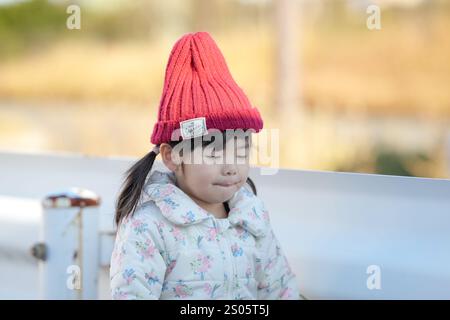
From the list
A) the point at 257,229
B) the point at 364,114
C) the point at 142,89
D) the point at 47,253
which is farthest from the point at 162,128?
the point at 142,89

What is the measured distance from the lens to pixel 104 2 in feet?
21.4

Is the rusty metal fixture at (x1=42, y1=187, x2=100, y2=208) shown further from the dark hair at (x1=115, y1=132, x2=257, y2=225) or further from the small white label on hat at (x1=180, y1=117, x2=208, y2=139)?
the small white label on hat at (x1=180, y1=117, x2=208, y2=139)

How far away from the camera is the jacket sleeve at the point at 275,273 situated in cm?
152

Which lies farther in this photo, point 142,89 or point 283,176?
point 142,89

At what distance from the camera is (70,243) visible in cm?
182

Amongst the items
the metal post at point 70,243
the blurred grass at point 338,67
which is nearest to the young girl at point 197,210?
the metal post at point 70,243

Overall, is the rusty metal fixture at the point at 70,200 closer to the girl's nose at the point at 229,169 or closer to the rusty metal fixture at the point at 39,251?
the rusty metal fixture at the point at 39,251

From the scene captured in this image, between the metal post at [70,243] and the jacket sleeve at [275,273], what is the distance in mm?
424

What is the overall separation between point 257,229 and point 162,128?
0.24m

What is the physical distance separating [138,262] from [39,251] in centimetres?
51

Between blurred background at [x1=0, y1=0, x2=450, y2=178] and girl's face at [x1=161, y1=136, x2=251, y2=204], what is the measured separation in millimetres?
3021

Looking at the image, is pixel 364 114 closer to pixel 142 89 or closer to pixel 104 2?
pixel 142 89

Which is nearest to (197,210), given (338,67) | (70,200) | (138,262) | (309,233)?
(138,262)

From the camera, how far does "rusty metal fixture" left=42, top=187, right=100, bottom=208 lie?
5.93ft
